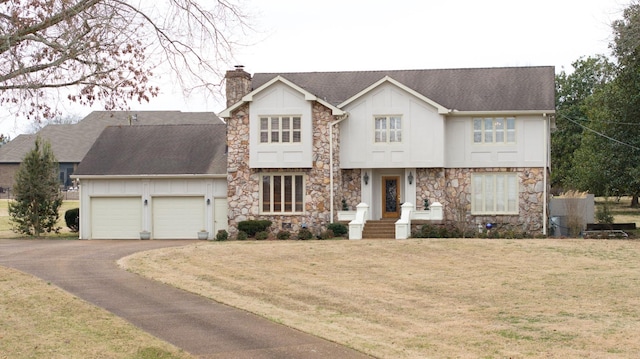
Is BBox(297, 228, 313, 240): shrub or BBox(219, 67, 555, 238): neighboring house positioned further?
BBox(219, 67, 555, 238): neighboring house

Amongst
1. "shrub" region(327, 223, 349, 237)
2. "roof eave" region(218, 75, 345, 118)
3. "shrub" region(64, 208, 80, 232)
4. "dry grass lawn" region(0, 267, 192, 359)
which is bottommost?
"dry grass lawn" region(0, 267, 192, 359)

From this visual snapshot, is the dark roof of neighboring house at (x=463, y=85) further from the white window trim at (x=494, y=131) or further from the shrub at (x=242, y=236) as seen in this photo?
the shrub at (x=242, y=236)

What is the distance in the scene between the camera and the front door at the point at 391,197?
34781 millimetres

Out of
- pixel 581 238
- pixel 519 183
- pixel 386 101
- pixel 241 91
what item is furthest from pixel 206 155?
pixel 581 238

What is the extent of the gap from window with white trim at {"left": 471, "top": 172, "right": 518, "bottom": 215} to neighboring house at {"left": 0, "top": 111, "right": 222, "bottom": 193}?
39521 millimetres

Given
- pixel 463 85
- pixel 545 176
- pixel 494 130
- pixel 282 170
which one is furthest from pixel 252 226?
pixel 545 176

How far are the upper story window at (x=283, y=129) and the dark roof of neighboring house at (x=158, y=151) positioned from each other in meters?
2.72

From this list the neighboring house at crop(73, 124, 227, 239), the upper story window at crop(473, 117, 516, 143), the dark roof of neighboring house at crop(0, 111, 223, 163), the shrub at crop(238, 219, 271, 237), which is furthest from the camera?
the dark roof of neighboring house at crop(0, 111, 223, 163)

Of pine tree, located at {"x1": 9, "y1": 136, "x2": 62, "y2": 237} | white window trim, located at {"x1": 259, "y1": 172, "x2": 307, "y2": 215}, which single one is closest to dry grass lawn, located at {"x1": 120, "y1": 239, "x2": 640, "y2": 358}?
white window trim, located at {"x1": 259, "y1": 172, "x2": 307, "y2": 215}

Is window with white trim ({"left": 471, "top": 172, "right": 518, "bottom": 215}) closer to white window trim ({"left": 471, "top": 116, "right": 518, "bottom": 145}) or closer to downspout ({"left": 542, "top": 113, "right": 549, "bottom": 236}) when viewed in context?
downspout ({"left": 542, "top": 113, "right": 549, "bottom": 236})

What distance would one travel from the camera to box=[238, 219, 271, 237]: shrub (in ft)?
108

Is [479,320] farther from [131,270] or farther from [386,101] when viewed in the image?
[386,101]

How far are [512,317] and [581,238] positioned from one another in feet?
58.3

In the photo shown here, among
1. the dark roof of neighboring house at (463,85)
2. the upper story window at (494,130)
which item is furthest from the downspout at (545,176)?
the upper story window at (494,130)
